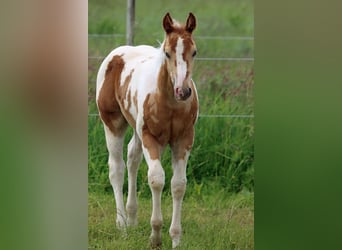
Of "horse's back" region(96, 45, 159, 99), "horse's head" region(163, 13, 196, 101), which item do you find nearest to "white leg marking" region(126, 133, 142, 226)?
"horse's back" region(96, 45, 159, 99)

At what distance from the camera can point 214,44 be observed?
3.99 m

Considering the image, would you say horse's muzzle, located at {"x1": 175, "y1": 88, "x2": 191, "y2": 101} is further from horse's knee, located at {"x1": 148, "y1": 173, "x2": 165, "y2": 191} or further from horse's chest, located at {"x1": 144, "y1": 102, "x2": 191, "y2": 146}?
horse's knee, located at {"x1": 148, "y1": 173, "x2": 165, "y2": 191}

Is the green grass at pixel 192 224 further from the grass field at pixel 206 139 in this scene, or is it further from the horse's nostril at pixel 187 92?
the horse's nostril at pixel 187 92

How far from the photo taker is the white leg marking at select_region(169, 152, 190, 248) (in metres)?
3.85

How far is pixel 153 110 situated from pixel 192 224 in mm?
514

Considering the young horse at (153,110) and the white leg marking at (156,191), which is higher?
the young horse at (153,110)

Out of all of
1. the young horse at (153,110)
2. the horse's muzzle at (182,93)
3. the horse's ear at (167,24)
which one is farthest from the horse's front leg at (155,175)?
the horse's ear at (167,24)

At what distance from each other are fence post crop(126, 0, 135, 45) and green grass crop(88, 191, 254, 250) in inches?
25.9

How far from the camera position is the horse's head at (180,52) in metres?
3.67

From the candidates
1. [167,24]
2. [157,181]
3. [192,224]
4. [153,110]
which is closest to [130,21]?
[167,24]

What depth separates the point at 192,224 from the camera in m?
3.95
